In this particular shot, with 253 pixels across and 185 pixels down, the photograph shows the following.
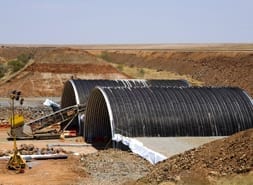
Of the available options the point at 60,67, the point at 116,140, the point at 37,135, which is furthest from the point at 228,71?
the point at 116,140

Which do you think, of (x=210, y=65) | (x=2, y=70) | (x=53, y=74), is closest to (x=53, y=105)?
(x=53, y=74)

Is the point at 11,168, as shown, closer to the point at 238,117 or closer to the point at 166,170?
the point at 166,170

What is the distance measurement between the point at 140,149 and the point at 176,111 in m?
5.09

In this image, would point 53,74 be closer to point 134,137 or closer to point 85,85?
point 85,85

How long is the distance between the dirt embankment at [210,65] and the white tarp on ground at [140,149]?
36.6m

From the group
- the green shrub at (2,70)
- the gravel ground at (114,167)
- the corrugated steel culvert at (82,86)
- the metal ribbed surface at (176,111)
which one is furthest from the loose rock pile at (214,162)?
the green shrub at (2,70)

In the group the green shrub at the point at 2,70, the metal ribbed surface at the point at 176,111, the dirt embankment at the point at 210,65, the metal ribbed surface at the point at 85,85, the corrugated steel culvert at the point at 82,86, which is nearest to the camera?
the metal ribbed surface at the point at 176,111

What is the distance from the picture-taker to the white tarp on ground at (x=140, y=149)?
2444 cm

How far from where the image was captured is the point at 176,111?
101ft

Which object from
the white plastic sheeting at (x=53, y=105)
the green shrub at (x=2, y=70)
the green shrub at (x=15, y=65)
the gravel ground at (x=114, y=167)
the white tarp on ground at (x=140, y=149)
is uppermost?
the green shrub at (x=15, y=65)

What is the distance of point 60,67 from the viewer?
66.4m

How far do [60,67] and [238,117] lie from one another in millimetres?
38125

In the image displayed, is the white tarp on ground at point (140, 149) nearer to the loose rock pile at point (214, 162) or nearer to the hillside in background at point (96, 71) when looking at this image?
the loose rock pile at point (214, 162)

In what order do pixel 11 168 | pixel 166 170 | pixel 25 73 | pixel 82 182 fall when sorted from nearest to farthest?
pixel 166 170, pixel 82 182, pixel 11 168, pixel 25 73
